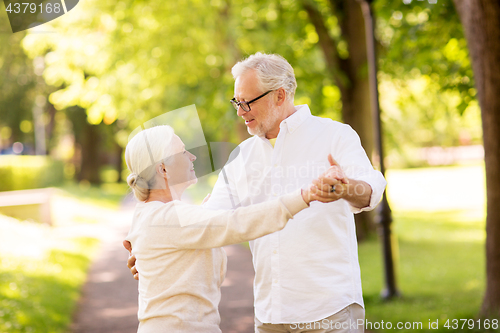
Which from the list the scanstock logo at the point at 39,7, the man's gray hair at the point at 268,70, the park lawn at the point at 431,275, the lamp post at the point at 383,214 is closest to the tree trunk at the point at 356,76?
the park lawn at the point at 431,275

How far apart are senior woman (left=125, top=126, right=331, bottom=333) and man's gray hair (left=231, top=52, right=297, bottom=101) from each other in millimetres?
571

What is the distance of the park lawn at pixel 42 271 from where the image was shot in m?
5.75

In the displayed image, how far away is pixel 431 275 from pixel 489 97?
453cm

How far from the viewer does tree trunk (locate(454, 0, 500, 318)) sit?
15.6 feet

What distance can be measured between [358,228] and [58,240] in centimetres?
659

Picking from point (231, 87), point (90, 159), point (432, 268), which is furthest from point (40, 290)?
point (90, 159)

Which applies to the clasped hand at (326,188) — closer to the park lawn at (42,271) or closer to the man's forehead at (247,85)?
the man's forehead at (247,85)

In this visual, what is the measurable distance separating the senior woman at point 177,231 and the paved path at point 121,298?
3.64 metres

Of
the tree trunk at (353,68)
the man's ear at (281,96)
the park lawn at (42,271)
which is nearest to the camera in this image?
the man's ear at (281,96)

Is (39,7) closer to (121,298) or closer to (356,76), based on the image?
(121,298)

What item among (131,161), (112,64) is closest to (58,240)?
(112,64)

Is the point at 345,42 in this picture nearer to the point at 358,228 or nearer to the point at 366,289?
the point at 358,228

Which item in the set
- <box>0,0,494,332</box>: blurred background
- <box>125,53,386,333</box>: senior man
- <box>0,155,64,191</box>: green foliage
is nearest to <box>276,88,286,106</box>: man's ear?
<box>125,53,386,333</box>: senior man

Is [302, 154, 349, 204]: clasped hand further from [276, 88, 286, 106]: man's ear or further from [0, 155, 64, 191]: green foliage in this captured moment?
[0, 155, 64, 191]: green foliage
